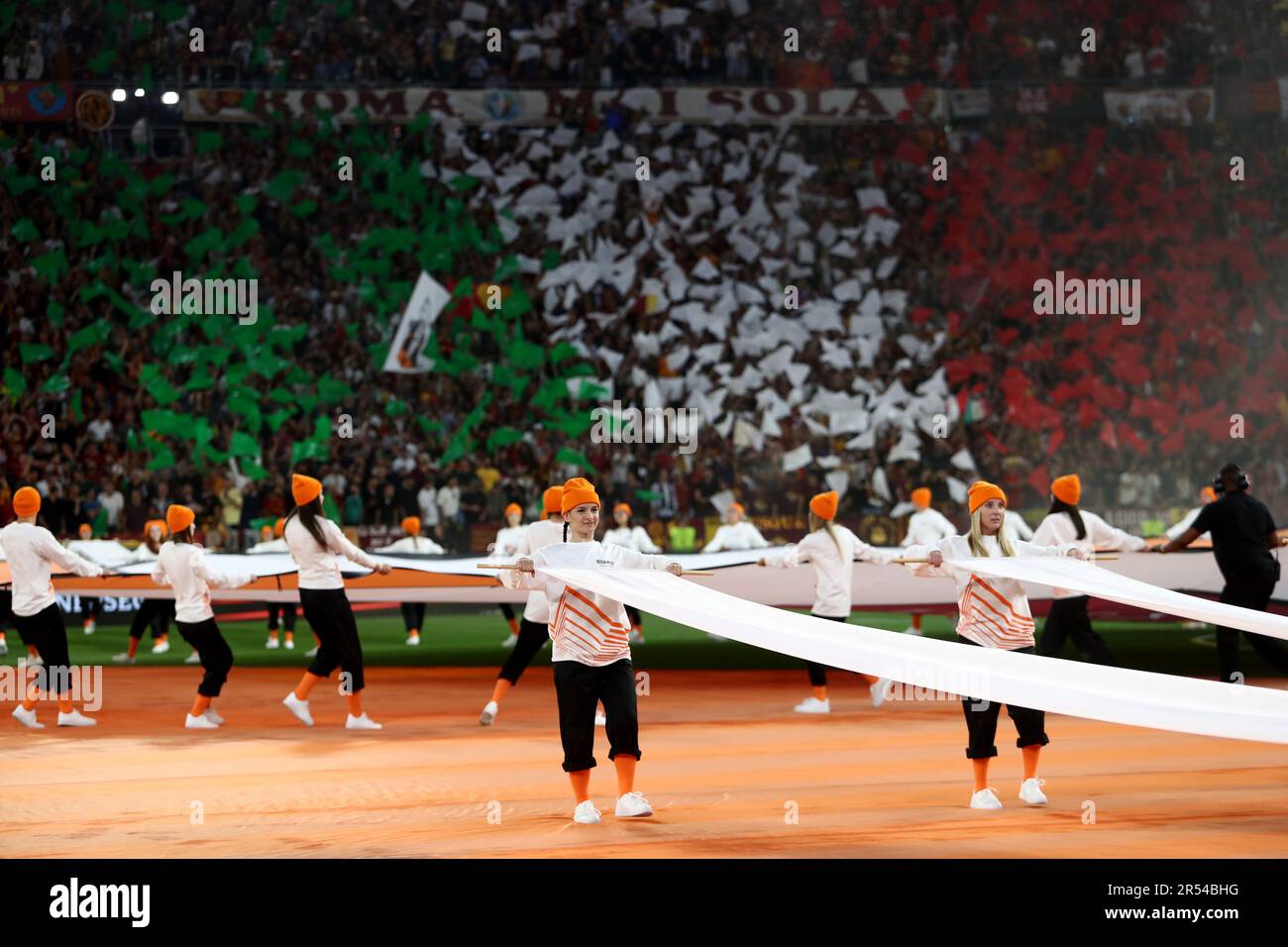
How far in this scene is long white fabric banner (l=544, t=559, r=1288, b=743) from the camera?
596 centimetres

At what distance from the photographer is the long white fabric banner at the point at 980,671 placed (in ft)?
19.6

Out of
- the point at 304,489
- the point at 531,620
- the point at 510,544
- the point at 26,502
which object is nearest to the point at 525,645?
the point at 531,620

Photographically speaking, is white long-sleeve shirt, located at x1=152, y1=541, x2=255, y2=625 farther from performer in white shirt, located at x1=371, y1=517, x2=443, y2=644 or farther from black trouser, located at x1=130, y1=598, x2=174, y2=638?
performer in white shirt, located at x1=371, y1=517, x2=443, y2=644

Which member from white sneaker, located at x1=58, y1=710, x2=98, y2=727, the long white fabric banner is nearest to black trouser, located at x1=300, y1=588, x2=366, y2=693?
white sneaker, located at x1=58, y1=710, x2=98, y2=727

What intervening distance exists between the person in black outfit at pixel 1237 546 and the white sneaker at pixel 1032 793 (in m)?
4.20

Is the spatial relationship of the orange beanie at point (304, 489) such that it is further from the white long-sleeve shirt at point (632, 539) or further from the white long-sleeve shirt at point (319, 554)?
the white long-sleeve shirt at point (632, 539)

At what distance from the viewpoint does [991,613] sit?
25.5ft

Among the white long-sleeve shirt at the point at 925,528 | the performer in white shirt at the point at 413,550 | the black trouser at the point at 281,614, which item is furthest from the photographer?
the performer in white shirt at the point at 413,550

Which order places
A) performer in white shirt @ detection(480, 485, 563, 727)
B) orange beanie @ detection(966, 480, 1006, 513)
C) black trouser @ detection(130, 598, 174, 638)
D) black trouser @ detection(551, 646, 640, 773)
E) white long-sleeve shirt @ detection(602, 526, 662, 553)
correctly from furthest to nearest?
white long-sleeve shirt @ detection(602, 526, 662, 553) → black trouser @ detection(130, 598, 174, 638) → performer in white shirt @ detection(480, 485, 563, 727) → orange beanie @ detection(966, 480, 1006, 513) → black trouser @ detection(551, 646, 640, 773)

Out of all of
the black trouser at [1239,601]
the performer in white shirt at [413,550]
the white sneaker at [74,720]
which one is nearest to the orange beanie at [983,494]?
the black trouser at [1239,601]

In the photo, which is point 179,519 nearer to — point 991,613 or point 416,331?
point 991,613

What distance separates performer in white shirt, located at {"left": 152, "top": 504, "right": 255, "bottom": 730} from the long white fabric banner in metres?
4.49

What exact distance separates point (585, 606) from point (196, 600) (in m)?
4.65
